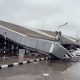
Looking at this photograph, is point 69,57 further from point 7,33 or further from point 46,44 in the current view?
point 7,33

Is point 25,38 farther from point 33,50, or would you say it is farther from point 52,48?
point 52,48

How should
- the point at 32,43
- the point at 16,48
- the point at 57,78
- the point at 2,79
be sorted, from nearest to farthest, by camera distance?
the point at 2,79 < the point at 57,78 < the point at 32,43 < the point at 16,48

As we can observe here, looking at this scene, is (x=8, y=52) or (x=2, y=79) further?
(x=8, y=52)

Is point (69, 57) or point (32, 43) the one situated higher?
point (32, 43)

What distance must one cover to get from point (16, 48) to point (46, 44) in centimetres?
515

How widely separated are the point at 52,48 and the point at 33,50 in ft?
10.8

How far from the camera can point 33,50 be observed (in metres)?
25.1

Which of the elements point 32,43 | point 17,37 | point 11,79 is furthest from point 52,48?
point 11,79

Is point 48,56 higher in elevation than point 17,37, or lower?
lower

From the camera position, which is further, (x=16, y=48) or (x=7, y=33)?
(x=16, y=48)

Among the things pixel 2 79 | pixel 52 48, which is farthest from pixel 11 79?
pixel 52 48

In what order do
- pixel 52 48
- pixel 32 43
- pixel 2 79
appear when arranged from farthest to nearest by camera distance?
pixel 32 43
pixel 52 48
pixel 2 79

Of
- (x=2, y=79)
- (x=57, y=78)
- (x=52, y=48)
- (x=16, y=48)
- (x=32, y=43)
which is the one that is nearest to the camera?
(x=2, y=79)

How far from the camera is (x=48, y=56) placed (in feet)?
77.6
